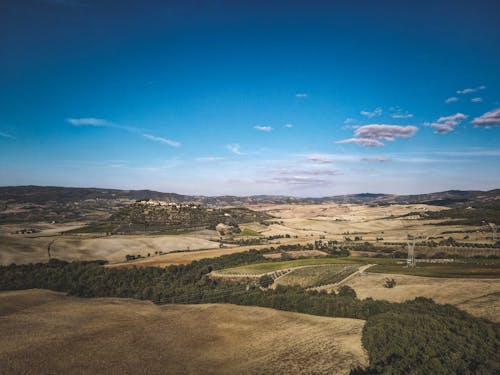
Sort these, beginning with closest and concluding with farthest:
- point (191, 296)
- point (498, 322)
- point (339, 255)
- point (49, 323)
Result: point (498, 322)
point (49, 323)
point (191, 296)
point (339, 255)

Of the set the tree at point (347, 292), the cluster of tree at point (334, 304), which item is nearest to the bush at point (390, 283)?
the tree at point (347, 292)

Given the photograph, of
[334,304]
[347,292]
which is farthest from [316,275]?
[334,304]

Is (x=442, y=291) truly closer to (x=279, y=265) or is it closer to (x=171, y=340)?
(x=279, y=265)

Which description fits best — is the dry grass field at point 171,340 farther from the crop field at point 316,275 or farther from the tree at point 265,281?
the crop field at point 316,275

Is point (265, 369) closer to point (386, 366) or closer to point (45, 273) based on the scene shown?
point (386, 366)

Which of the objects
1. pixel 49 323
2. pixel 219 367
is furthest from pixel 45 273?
pixel 219 367

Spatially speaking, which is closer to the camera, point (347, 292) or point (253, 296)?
point (347, 292)

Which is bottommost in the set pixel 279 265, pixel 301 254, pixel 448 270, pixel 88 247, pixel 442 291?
pixel 279 265

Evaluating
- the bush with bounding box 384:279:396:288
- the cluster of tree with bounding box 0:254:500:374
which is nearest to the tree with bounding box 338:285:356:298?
the cluster of tree with bounding box 0:254:500:374
